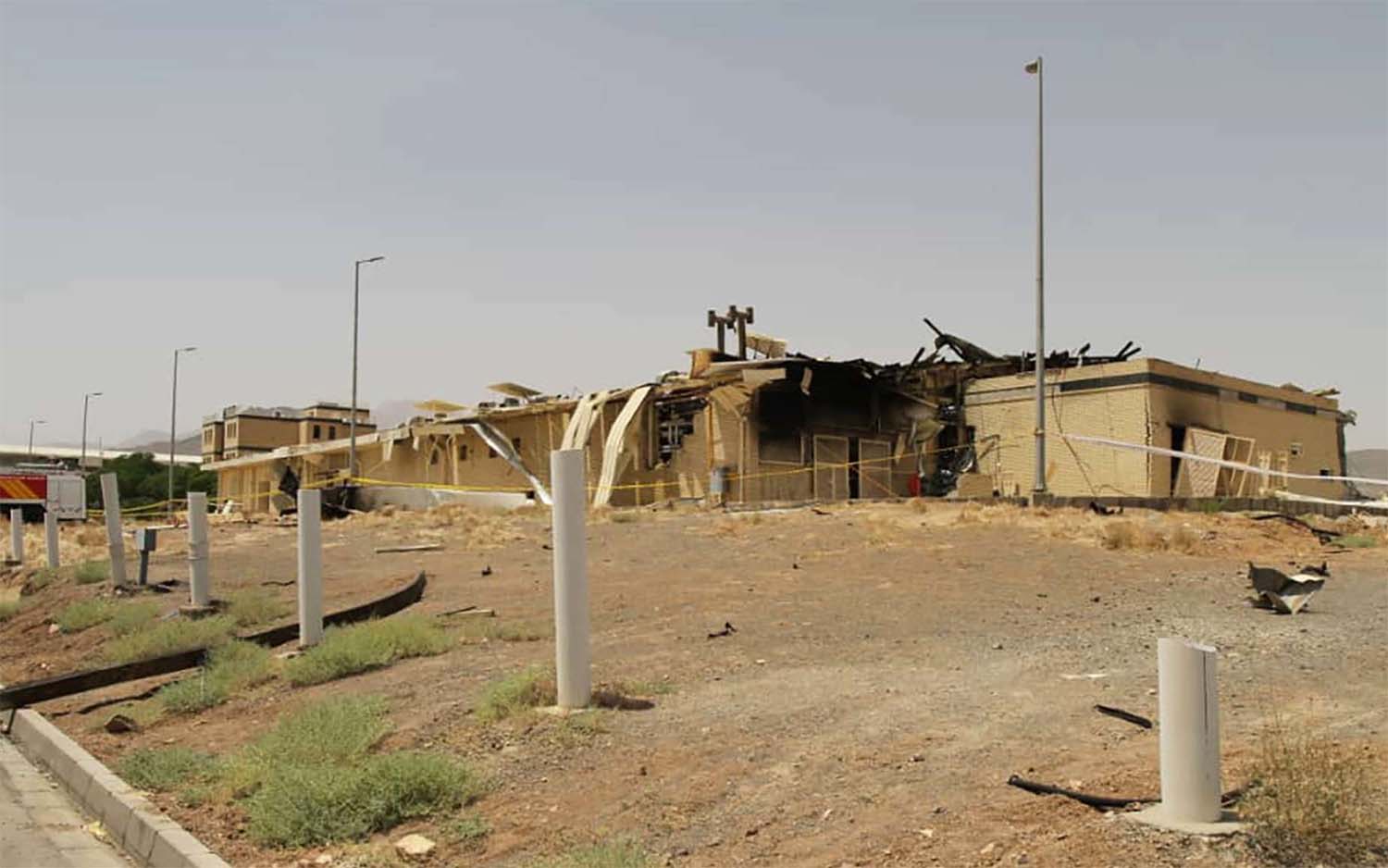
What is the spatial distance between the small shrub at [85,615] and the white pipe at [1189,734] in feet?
50.3

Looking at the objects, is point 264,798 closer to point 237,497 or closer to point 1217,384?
point 1217,384

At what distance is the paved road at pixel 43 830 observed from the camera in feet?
22.8

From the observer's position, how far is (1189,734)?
5031 mm

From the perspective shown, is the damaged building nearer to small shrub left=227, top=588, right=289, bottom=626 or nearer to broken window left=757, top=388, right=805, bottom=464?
broken window left=757, top=388, right=805, bottom=464

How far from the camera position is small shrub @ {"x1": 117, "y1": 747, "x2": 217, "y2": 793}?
8359 millimetres

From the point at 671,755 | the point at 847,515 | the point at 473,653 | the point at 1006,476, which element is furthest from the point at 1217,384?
the point at 671,755

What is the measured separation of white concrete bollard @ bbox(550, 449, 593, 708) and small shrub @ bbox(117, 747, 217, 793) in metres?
2.56

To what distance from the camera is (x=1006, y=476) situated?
33219 millimetres

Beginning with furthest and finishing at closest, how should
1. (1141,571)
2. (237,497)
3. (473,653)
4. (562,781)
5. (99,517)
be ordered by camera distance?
(237,497), (99,517), (1141,571), (473,653), (562,781)

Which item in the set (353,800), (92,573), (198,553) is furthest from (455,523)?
(353,800)

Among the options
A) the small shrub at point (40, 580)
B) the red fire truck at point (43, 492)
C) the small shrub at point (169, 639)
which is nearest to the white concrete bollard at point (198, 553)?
the small shrub at point (169, 639)

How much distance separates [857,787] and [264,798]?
356 cm

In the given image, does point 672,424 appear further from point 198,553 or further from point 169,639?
point 169,639

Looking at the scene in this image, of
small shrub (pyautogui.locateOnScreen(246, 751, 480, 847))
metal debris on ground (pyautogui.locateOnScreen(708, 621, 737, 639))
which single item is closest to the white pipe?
small shrub (pyautogui.locateOnScreen(246, 751, 480, 847))
